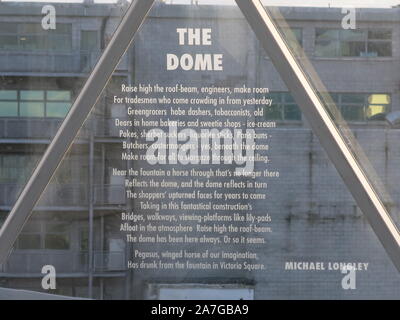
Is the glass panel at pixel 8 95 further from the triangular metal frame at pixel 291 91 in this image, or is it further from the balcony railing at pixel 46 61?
the triangular metal frame at pixel 291 91

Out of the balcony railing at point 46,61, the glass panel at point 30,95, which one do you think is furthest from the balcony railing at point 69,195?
the balcony railing at point 46,61

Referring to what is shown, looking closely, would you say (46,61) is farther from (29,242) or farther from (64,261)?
(64,261)

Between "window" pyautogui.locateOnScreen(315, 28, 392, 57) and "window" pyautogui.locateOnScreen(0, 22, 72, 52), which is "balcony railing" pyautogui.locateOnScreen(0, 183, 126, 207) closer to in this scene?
"window" pyautogui.locateOnScreen(0, 22, 72, 52)

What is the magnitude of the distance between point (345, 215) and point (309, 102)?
0.67 meters

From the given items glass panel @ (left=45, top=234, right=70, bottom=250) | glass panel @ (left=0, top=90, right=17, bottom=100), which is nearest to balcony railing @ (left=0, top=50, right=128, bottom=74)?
glass panel @ (left=0, top=90, right=17, bottom=100)

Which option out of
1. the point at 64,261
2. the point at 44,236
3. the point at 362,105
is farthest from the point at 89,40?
the point at 362,105

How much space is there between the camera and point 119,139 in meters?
3.91

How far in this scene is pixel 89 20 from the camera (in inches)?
156

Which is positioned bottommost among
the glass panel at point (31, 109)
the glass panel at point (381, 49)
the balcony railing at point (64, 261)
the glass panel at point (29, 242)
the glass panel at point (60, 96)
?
the balcony railing at point (64, 261)

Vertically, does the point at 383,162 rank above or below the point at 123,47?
below

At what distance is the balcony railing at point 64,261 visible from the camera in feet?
12.7
